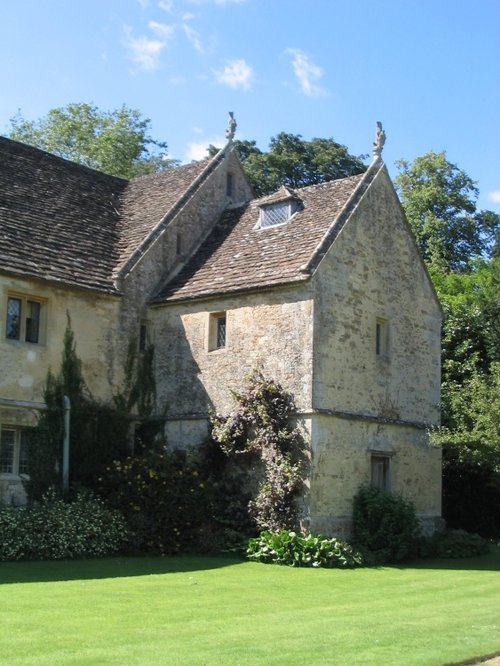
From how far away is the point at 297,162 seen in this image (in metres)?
48.5

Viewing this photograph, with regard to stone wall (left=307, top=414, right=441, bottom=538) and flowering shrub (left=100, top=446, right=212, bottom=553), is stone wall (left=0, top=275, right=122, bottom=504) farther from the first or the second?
stone wall (left=307, top=414, right=441, bottom=538)

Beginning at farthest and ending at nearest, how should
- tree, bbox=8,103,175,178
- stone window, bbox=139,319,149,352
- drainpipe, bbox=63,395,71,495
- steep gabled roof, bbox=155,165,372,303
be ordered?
tree, bbox=8,103,175,178, stone window, bbox=139,319,149,352, steep gabled roof, bbox=155,165,372,303, drainpipe, bbox=63,395,71,495

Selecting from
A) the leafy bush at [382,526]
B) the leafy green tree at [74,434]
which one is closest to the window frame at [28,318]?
the leafy green tree at [74,434]

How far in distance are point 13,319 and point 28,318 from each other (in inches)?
18.4

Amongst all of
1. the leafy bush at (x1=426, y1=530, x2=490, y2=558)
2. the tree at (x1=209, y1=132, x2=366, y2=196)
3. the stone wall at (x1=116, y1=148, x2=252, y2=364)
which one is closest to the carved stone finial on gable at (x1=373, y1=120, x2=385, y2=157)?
the stone wall at (x1=116, y1=148, x2=252, y2=364)

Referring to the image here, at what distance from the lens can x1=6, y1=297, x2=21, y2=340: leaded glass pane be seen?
67.5 feet

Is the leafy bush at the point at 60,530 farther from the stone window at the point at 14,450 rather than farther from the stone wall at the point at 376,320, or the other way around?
the stone wall at the point at 376,320

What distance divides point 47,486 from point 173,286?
6903mm

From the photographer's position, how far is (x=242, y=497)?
69.8 feet

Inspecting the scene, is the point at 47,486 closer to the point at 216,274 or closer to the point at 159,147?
the point at 216,274

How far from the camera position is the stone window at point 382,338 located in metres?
23.8

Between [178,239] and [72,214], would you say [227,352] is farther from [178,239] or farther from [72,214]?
[72,214]

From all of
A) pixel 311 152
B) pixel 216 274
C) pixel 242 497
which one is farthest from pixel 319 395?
pixel 311 152

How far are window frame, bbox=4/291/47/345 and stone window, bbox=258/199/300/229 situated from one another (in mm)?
7227
